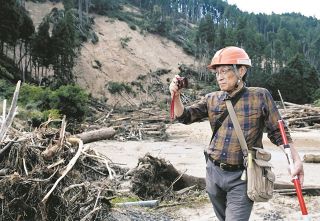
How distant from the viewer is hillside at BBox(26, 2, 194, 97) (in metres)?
53.4

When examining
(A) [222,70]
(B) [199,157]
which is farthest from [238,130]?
(B) [199,157]

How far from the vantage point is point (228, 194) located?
3668mm

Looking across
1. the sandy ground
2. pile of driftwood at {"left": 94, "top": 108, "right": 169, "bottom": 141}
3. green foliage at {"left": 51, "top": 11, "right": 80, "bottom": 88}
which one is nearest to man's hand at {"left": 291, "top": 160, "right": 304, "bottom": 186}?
the sandy ground

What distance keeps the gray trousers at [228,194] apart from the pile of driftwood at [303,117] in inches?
778

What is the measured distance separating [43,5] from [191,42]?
26.9 meters

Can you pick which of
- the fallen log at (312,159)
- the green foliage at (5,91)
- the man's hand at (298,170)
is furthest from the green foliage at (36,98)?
the man's hand at (298,170)

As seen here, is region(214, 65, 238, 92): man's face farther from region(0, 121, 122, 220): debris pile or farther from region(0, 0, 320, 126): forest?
region(0, 0, 320, 126): forest

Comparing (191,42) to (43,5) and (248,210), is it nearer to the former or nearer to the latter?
(43,5)

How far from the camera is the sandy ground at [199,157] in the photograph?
6984mm

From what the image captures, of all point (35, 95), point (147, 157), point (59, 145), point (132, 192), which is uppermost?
point (59, 145)

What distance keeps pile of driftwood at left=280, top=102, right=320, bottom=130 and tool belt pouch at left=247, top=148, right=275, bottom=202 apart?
19.8 meters

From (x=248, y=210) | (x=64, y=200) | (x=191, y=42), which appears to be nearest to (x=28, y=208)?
(x=64, y=200)

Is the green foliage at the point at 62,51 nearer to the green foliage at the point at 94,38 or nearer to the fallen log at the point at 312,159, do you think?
the green foliage at the point at 94,38

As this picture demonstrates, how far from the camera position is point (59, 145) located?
19.2 feet
